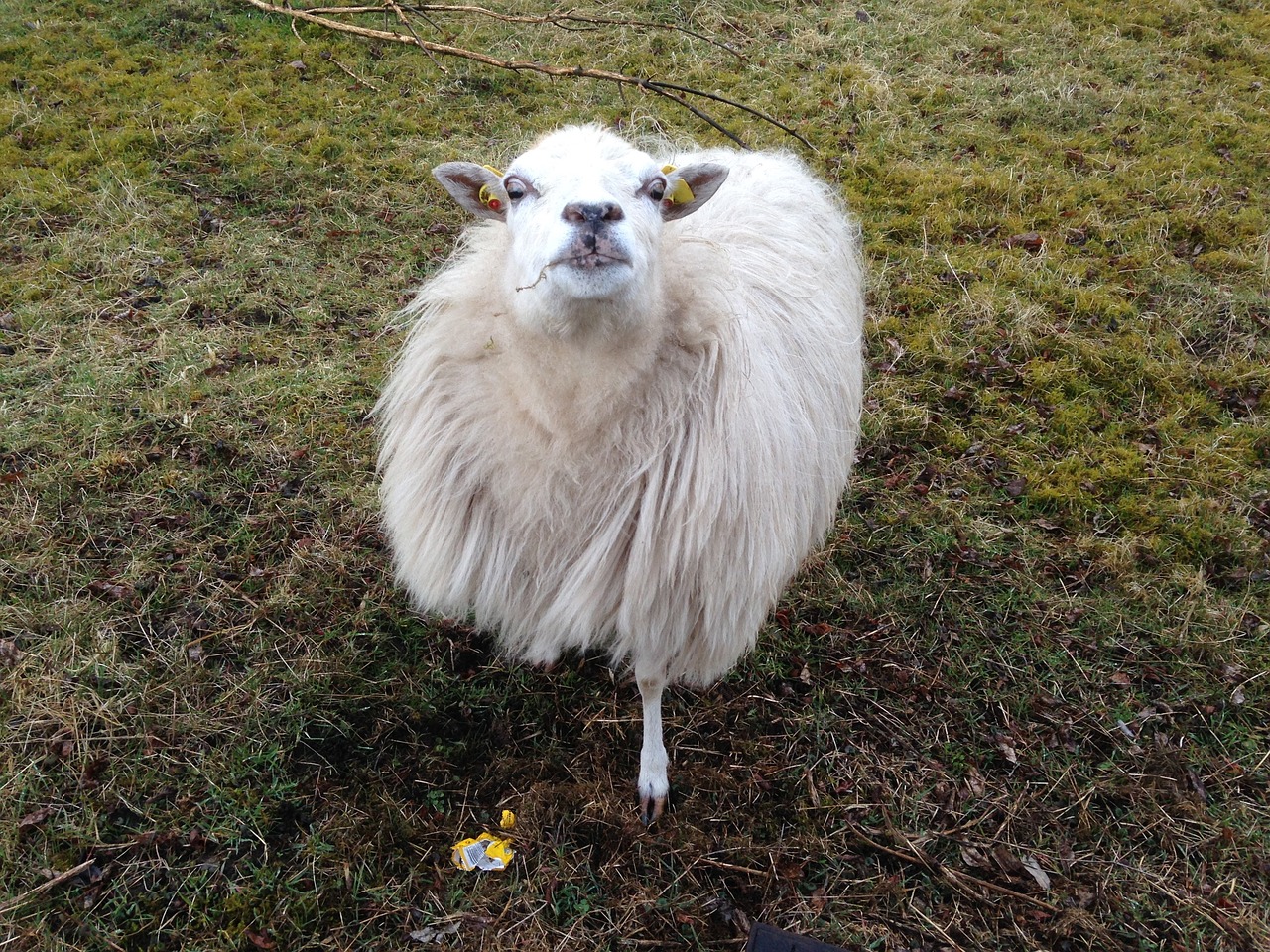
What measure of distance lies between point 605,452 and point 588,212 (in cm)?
75

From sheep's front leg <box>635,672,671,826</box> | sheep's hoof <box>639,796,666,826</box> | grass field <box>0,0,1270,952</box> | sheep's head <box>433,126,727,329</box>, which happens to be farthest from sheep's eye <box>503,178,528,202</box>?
sheep's hoof <box>639,796,666,826</box>

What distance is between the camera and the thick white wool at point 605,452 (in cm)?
242

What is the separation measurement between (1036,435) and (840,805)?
2778 millimetres

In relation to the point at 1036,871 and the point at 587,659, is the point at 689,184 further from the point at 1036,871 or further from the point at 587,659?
the point at 1036,871

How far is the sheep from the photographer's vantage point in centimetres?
236

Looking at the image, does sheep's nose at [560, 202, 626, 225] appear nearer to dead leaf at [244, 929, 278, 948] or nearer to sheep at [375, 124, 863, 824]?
sheep at [375, 124, 863, 824]

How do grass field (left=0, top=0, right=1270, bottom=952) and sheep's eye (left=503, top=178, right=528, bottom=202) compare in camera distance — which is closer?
sheep's eye (left=503, top=178, right=528, bottom=202)

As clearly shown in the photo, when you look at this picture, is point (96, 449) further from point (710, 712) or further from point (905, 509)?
point (905, 509)

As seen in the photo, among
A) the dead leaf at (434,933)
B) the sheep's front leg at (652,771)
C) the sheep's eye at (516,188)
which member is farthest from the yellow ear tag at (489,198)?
the dead leaf at (434,933)

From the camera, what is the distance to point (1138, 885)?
3045mm

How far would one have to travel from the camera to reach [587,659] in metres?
3.59

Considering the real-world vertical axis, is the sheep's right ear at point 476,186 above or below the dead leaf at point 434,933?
above

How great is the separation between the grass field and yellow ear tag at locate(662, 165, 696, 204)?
100 centimetres

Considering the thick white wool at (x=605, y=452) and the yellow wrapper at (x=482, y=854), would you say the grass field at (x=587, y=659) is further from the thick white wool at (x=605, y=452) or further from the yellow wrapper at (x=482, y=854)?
the thick white wool at (x=605, y=452)
